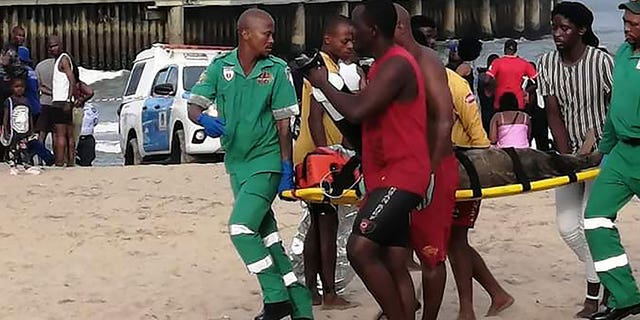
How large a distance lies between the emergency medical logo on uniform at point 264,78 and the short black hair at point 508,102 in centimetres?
684

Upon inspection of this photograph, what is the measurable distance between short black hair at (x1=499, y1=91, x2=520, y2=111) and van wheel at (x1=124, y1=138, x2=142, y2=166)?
6140 mm


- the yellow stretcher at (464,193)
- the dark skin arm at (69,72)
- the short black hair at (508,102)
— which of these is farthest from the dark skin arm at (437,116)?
Result: the dark skin arm at (69,72)

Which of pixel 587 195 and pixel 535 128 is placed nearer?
pixel 587 195

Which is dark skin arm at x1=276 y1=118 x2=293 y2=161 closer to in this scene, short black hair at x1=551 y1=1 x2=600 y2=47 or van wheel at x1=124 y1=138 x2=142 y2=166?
short black hair at x1=551 y1=1 x2=600 y2=47

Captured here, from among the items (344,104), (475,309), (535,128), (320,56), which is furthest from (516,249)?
(535,128)

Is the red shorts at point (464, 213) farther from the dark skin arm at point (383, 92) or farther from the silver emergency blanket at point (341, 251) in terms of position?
the dark skin arm at point (383, 92)

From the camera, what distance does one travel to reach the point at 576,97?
7293 millimetres

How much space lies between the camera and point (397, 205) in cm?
596

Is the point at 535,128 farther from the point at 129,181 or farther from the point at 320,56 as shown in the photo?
the point at 320,56

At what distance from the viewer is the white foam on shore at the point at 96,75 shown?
35.8 m

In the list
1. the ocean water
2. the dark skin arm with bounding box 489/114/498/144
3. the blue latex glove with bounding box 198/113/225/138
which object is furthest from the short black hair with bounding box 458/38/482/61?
the blue latex glove with bounding box 198/113/225/138

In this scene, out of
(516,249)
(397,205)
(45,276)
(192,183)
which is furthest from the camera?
(192,183)

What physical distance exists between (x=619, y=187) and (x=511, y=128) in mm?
5996

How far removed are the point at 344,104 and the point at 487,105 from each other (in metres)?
9.51
